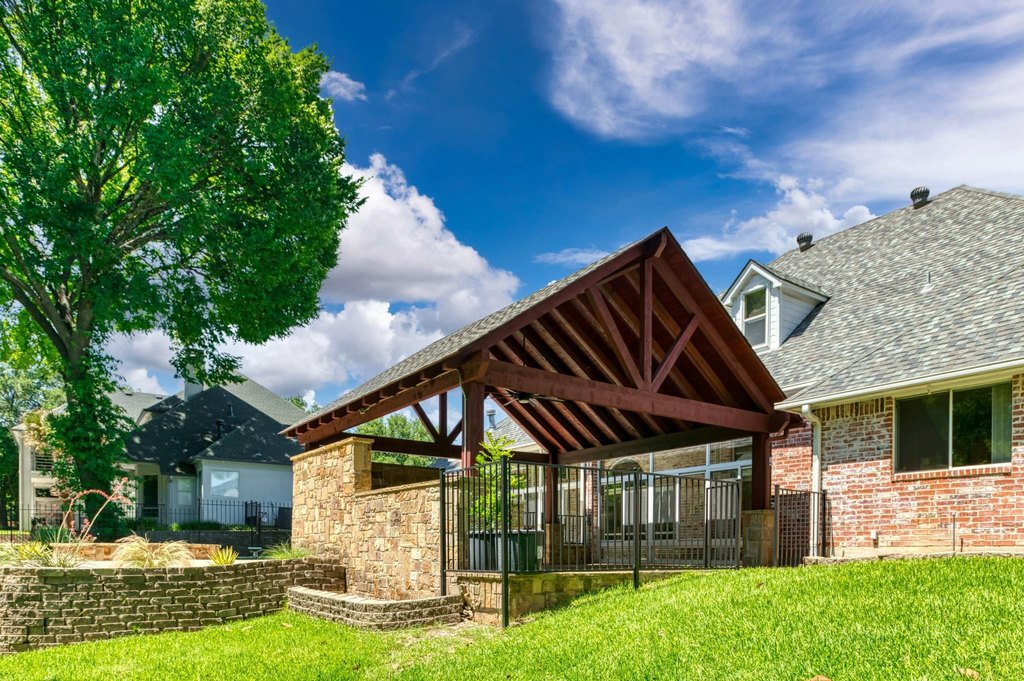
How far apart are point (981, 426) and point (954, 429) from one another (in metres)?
0.38

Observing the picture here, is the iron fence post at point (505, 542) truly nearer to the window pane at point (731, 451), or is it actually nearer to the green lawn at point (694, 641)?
the green lawn at point (694, 641)

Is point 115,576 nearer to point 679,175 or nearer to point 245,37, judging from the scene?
point 679,175

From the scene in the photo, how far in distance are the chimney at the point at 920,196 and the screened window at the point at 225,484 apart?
23.9 meters

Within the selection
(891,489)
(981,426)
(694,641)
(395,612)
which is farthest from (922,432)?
(395,612)

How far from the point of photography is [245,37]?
24969mm

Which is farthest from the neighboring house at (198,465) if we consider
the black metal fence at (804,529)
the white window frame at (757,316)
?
the black metal fence at (804,529)

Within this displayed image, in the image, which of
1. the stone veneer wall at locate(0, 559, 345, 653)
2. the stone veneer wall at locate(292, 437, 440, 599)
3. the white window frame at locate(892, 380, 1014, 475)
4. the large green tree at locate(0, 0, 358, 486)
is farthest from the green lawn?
the large green tree at locate(0, 0, 358, 486)

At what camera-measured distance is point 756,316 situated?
1792 centimetres

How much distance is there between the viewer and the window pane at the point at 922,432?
12.0 metres

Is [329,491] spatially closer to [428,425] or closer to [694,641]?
[428,425]

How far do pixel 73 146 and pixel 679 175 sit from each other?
1546cm

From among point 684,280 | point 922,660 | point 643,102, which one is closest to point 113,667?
point 922,660

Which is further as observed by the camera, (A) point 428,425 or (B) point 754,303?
(B) point 754,303

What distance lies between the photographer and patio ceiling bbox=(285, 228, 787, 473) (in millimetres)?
10664
